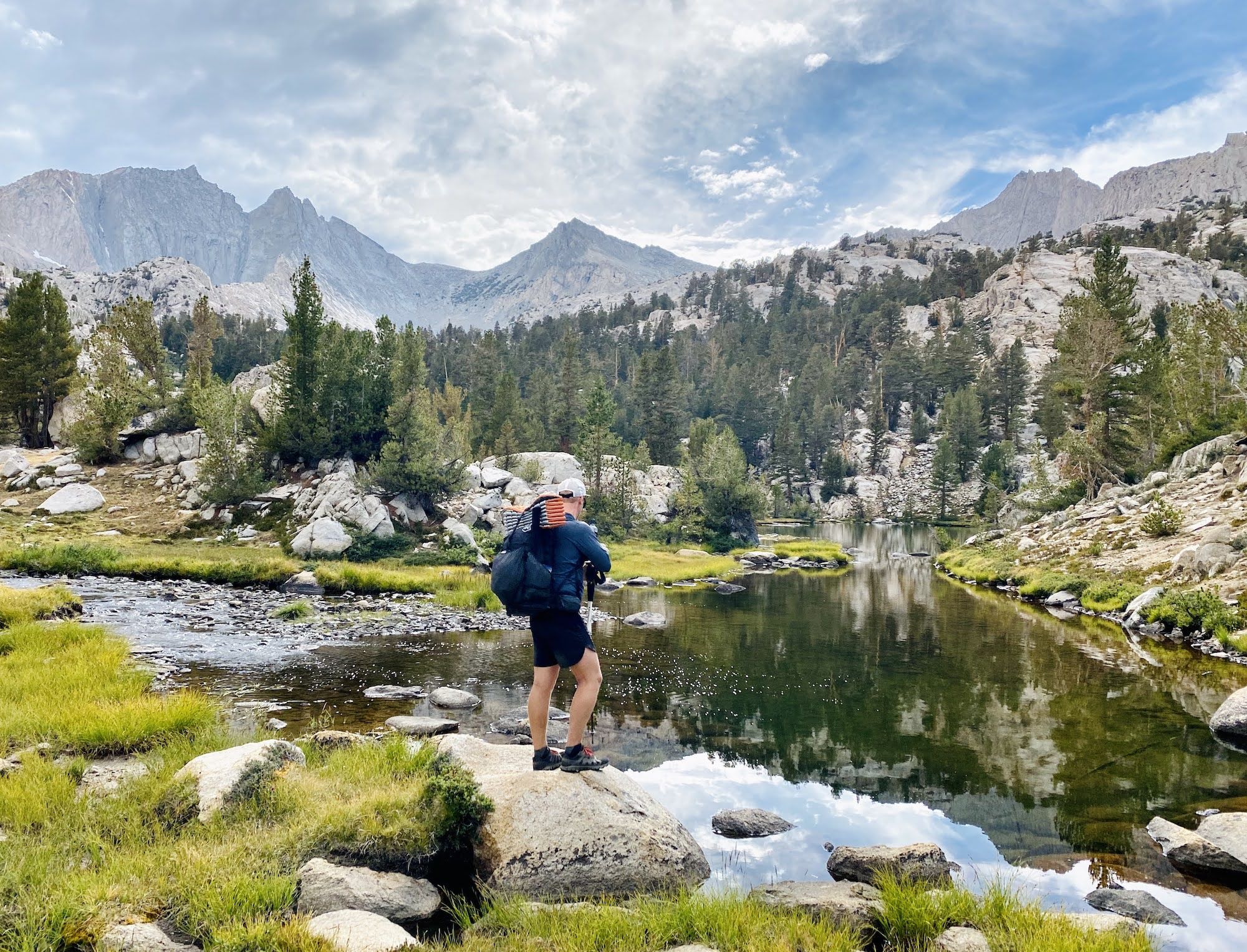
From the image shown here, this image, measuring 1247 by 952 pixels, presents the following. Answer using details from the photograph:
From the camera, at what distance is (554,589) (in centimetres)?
787

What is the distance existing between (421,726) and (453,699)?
9.61ft

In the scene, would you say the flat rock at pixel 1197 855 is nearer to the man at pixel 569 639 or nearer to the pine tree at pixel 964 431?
the man at pixel 569 639

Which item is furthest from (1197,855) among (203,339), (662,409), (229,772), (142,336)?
(203,339)

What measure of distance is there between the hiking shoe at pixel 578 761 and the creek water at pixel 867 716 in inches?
80.1

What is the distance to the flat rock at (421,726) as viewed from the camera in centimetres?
1245

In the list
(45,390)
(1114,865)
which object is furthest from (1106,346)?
(45,390)

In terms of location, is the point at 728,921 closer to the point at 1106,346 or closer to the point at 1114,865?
the point at 1114,865

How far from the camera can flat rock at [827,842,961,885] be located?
26.6 ft

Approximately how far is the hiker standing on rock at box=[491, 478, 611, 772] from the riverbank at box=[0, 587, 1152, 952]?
54.4 inches

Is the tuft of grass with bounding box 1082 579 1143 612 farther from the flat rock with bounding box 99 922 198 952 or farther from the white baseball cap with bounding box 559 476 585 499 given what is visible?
the flat rock with bounding box 99 922 198 952

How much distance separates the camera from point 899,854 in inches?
331

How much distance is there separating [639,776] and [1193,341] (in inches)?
2428

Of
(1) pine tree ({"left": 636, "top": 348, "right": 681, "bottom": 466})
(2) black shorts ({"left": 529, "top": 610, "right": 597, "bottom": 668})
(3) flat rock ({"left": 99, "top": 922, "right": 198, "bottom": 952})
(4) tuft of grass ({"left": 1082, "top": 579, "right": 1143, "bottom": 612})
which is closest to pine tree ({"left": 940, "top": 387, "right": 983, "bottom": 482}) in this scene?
(1) pine tree ({"left": 636, "top": 348, "right": 681, "bottom": 466})

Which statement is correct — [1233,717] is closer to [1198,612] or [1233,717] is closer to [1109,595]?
[1198,612]
